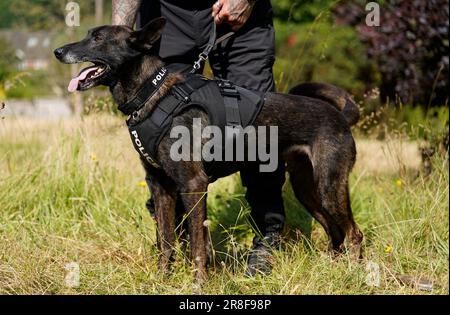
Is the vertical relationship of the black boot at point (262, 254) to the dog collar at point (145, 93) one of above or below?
below

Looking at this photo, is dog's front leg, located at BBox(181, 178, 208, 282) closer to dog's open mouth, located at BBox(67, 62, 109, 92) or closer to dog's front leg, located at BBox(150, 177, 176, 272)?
dog's front leg, located at BBox(150, 177, 176, 272)

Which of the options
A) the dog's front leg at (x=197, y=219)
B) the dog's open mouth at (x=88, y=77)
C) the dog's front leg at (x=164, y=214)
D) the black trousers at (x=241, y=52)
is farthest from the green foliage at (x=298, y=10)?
the dog's front leg at (x=197, y=219)

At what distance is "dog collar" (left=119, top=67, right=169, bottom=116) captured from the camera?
3.51 m

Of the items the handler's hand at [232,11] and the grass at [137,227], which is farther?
the handler's hand at [232,11]

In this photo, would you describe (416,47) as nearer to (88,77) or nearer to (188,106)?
(188,106)

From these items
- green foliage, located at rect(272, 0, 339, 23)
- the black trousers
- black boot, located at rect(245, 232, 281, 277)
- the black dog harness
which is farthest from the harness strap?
green foliage, located at rect(272, 0, 339, 23)

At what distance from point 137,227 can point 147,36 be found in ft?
4.73

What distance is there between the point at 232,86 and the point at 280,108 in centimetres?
32

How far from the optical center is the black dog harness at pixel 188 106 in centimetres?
344

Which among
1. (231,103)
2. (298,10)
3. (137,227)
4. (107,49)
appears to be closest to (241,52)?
(231,103)

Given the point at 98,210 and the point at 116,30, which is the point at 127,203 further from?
the point at 116,30

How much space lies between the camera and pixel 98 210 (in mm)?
4566

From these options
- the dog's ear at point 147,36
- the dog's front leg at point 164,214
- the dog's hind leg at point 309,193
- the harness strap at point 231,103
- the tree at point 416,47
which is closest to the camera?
the dog's ear at point 147,36

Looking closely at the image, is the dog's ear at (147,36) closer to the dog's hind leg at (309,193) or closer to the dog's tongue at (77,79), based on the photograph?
the dog's tongue at (77,79)
